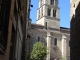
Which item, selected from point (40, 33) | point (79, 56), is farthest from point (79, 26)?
point (40, 33)

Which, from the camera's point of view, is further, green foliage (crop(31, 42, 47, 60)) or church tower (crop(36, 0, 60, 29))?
church tower (crop(36, 0, 60, 29))

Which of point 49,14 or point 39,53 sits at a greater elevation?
point 49,14

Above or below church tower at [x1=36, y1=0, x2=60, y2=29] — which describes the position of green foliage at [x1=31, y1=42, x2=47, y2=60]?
below

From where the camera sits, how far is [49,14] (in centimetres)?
7694

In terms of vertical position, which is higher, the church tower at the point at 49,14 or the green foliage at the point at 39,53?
the church tower at the point at 49,14

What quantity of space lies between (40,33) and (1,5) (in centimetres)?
6249

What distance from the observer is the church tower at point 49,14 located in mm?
74556

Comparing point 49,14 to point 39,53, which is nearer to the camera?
point 39,53

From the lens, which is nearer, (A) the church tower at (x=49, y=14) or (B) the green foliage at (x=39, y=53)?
(B) the green foliage at (x=39, y=53)

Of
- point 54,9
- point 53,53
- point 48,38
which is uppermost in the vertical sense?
point 54,9

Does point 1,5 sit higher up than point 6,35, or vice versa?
Result: point 1,5

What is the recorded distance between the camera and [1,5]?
4473mm

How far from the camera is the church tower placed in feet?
245

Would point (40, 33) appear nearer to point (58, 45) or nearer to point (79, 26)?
point (58, 45)
